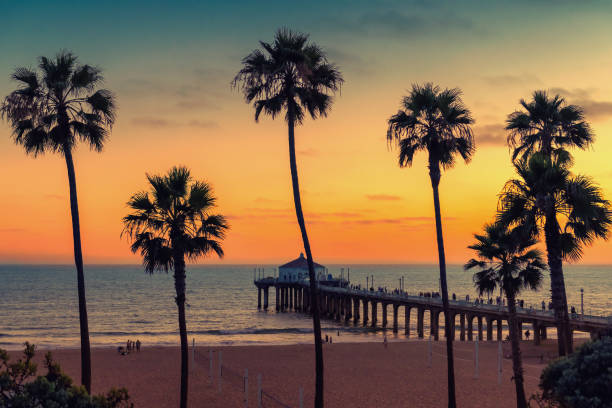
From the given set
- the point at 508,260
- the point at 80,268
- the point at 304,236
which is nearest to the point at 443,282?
the point at 508,260

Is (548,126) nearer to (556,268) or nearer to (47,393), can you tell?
(556,268)

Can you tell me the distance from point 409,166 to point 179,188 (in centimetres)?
821

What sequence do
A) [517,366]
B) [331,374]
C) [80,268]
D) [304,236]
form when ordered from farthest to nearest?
[331,374] → [517,366] → [304,236] → [80,268]

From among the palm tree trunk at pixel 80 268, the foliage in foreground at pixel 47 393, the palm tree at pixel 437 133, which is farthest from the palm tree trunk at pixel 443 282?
the foliage in foreground at pixel 47 393

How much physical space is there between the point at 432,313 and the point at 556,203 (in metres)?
44.9

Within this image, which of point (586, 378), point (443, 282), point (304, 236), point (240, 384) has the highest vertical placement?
point (304, 236)

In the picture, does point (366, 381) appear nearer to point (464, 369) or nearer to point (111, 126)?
point (464, 369)

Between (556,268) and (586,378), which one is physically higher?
(556,268)

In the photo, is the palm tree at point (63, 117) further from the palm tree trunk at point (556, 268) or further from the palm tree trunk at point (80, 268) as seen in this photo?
the palm tree trunk at point (556, 268)

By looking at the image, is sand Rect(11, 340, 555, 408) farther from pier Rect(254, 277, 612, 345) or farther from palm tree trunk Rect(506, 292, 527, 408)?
palm tree trunk Rect(506, 292, 527, 408)

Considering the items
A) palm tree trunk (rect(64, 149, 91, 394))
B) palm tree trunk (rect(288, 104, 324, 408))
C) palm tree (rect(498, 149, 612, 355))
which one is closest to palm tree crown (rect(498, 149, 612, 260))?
palm tree (rect(498, 149, 612, 355))

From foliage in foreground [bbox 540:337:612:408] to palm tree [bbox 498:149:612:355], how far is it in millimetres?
7117

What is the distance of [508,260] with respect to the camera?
72.0 feet

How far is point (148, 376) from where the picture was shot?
120 feet
